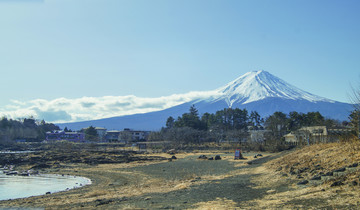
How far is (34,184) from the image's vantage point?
24.5 m

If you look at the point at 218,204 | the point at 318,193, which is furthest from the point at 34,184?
the point at 318,193

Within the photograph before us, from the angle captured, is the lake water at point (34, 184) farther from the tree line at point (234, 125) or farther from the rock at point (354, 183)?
the tree line at point (234, 125)

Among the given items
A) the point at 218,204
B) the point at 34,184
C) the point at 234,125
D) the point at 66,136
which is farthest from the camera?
the point at 66,136

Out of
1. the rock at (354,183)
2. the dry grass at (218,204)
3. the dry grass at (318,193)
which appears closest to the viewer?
the dry grass at (318,193)

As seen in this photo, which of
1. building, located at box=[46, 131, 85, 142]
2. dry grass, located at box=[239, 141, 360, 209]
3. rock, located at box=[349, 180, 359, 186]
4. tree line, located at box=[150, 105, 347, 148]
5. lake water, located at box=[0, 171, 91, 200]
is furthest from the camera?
building, located at box=[46, 131, 85, 142]

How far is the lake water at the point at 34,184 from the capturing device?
67.4ft

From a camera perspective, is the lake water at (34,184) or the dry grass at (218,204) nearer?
the dry grass at (218,204)

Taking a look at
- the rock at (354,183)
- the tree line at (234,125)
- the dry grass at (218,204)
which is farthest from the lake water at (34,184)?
the tree line at (234,125)

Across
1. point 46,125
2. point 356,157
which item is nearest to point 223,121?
point 356,157

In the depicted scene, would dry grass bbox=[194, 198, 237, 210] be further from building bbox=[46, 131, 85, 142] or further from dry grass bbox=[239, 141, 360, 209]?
building bbox=[46, 131, 85, 142]

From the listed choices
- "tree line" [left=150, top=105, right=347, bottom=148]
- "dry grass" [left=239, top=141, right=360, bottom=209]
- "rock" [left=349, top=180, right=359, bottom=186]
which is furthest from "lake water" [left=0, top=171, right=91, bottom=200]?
"tree line" [left=150, top=105, right=347, bottom=148]

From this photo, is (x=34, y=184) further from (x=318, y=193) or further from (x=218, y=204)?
(x=318, y=193)

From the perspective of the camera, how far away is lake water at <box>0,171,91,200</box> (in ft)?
67.4

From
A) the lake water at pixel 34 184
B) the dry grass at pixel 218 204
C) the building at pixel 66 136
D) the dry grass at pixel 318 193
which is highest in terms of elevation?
the building at pixel 66 136
